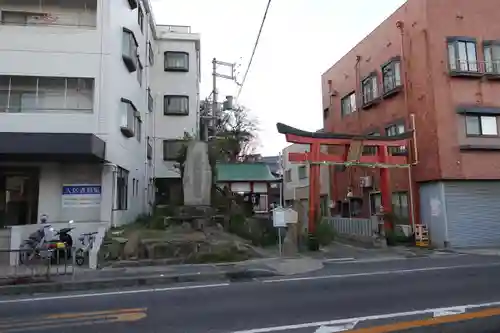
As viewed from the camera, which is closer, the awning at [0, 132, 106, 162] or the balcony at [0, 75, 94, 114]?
the awning at [0, 132, 106, 162]

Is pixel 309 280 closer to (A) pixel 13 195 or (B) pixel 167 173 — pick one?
(A) pixel 13 195

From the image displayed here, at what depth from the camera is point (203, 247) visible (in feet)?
44.6

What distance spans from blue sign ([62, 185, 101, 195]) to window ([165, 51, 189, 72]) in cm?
1475

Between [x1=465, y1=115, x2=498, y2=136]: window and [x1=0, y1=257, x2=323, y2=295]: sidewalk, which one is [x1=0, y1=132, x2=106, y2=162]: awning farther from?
[x1=465, y1=115, x2=498, y2=136]: window

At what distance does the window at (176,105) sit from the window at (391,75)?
12888 millimetres

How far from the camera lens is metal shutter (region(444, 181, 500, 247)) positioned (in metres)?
17.9

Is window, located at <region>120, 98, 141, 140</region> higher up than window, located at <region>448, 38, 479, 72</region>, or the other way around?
window, located at <region>448, 38, 479, 72</region>

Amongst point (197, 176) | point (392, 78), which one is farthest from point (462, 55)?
point (197, 176)

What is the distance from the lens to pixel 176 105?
2867 cm

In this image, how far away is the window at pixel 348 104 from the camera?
1046 inches

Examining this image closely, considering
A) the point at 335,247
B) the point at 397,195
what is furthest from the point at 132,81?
the point at 397,195

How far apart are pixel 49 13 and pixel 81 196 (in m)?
7.42

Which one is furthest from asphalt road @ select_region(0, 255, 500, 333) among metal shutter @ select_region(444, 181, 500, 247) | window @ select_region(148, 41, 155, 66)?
Answer: window @ select_region(148, 41, 155, 66)

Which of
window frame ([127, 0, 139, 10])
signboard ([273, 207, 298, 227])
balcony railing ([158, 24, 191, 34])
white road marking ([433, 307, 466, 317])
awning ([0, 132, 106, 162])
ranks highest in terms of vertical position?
balcony railing ([158, 24, 191, 34])
